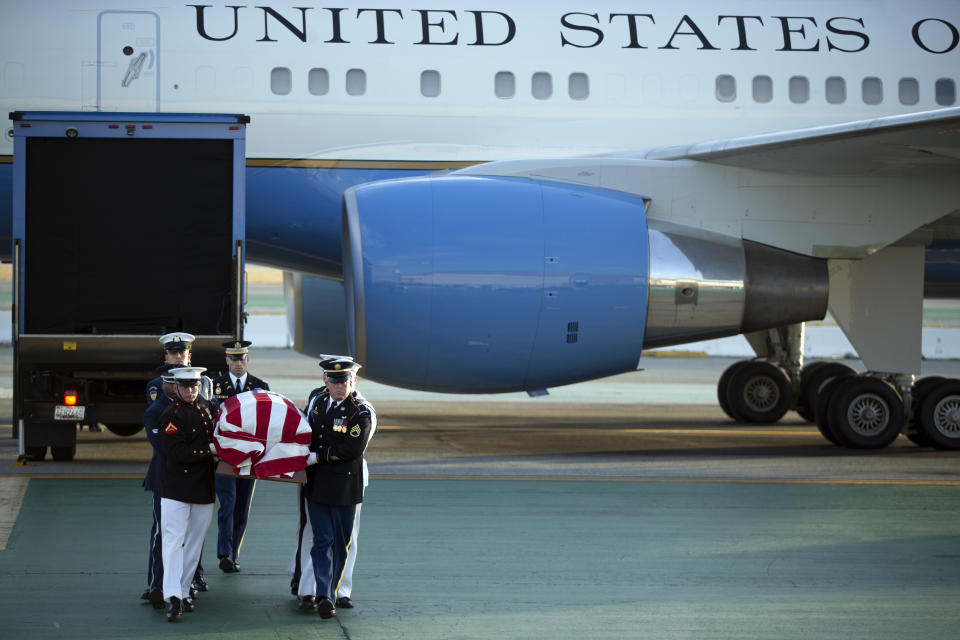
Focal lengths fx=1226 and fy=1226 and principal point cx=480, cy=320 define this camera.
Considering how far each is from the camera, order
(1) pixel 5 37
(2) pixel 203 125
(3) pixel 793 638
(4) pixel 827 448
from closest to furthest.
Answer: (3) pixel 793 638
(2) pixel 203 125
(1) pixel 5 37
(4) pixel 827 448

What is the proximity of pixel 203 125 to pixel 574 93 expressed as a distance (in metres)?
4.01

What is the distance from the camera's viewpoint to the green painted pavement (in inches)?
227

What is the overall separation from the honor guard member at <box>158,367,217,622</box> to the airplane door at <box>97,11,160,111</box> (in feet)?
20.8

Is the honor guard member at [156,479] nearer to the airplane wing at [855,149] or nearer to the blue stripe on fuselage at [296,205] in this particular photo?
the blue stripe on fuselage at [296,205]

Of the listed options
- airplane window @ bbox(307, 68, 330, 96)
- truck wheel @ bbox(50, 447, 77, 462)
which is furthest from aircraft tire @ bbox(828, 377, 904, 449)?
truck wheel @ bbox(50, 447, 77, 462)

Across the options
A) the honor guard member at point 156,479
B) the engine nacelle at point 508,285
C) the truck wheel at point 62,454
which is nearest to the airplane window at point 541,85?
the engine nacelle at point 508,285

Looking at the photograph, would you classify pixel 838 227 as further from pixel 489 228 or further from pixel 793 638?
pixel 793 638

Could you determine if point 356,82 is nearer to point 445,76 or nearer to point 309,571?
point 445,76

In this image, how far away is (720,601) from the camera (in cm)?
625

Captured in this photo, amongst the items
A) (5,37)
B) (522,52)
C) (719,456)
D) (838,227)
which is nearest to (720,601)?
(719,456)

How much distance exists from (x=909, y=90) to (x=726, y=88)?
203 cm

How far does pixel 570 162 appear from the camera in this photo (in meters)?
11.5

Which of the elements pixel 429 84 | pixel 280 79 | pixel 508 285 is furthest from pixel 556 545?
pixel 280 79

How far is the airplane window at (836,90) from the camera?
12.8 metres
